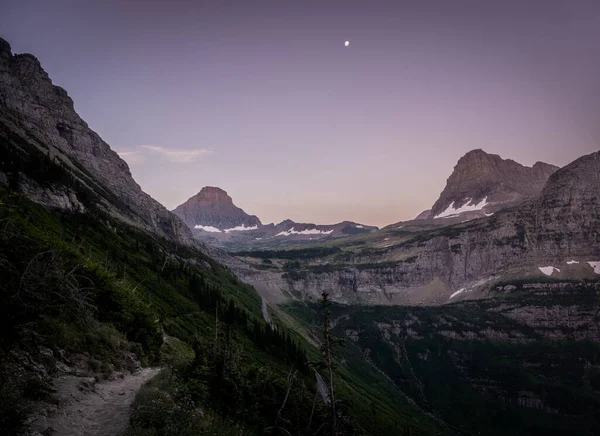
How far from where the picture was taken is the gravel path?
13.7 metres

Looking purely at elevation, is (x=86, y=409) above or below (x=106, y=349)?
below

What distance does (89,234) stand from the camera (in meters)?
115

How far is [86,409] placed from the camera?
1587cm

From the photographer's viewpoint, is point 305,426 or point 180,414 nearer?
point 180,414

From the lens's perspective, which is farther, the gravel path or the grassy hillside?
the grassy hillside

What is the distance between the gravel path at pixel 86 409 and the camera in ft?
45.0

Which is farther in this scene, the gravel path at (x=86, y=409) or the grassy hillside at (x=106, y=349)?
the grassy hillside at (x=106, y=349)

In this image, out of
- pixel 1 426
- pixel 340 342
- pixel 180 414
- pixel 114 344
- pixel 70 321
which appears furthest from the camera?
pixel 340 342

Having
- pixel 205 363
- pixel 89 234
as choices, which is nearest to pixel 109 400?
pixel 205 363

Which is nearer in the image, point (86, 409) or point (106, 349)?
point (86, 409)

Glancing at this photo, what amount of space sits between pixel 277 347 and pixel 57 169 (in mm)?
103204

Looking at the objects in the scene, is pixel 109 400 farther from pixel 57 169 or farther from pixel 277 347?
pixel 57 169

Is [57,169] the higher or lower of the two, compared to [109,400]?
higher

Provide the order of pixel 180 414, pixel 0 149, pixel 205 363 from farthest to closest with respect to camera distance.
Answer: pixel 0 149 < pixel 205 363 < pixel 180 414
